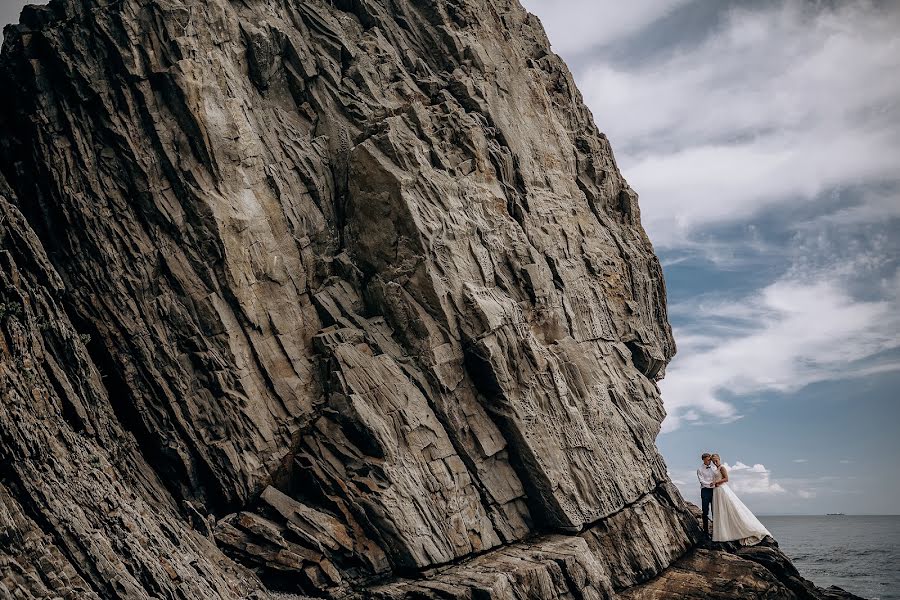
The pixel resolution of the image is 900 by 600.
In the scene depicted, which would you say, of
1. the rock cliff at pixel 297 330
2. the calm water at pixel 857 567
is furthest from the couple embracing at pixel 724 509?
the calm water at pixel 857 567

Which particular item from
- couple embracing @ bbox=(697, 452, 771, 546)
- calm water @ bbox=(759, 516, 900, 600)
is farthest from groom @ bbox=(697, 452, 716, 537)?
calm water @ bbox=(759, 516, 900, 600)

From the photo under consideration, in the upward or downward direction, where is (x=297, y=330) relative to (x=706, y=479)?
upward

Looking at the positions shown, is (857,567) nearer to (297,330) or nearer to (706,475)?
(706,475)

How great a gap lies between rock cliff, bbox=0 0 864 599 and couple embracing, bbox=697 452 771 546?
5.01ft

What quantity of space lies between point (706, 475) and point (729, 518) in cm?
256

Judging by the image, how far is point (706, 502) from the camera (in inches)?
1558

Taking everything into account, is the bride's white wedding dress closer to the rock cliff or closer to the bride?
the bride

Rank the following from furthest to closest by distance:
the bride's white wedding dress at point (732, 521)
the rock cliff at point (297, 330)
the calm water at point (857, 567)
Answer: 1. the calm water at point (857, 567)
2. the bride's white wedding dress at point (732, 521)
3. the rock cliff at point (297, 330)

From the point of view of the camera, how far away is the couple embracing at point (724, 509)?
126 feet

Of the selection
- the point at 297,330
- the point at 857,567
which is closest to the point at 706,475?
the point at 297,330

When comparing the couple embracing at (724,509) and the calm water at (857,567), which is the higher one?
the couple embracing at (724,509)

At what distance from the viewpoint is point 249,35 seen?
3775 centimetres

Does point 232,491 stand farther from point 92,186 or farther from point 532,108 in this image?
point 532,108

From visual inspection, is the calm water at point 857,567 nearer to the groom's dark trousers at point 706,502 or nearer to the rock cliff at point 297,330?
the groom's dark trousers at point 706,502
